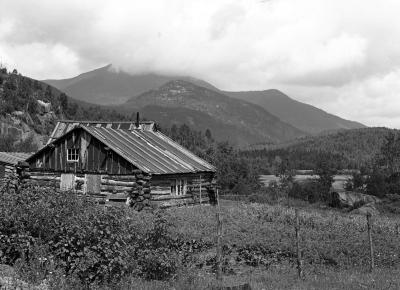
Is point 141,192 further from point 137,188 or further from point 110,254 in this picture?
point 110,254

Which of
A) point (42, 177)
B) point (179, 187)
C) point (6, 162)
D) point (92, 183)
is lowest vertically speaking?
point (179, 187)

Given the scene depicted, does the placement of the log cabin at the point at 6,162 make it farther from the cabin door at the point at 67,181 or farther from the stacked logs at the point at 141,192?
the stacked logs at the point at 141,192

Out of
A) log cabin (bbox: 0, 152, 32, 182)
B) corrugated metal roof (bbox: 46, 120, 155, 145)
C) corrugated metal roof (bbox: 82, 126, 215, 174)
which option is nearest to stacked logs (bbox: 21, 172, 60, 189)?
corrugated metal roof (bbox: 82, 126, 215, 174)

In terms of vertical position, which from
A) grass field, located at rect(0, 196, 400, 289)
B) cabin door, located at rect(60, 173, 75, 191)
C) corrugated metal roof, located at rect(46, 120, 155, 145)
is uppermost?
corrugated metal roof, located at rect(46, 120, 155, 145)

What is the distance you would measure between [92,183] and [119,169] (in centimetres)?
246

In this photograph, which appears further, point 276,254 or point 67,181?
point 67,181

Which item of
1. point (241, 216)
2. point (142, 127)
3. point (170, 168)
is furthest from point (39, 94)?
point (241, 216)

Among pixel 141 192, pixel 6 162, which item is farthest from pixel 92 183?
pixel 6 162

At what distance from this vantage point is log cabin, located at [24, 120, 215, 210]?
3064 centimetres

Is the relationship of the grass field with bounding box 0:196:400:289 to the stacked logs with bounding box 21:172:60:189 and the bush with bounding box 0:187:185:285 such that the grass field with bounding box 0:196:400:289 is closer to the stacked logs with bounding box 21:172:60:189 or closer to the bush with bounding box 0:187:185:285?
the bush with bounding box 0:187:185:285

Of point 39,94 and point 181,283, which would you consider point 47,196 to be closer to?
point 181,283

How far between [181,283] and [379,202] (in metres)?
39.7

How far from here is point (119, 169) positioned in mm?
31109

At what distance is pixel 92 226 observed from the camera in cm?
1040
